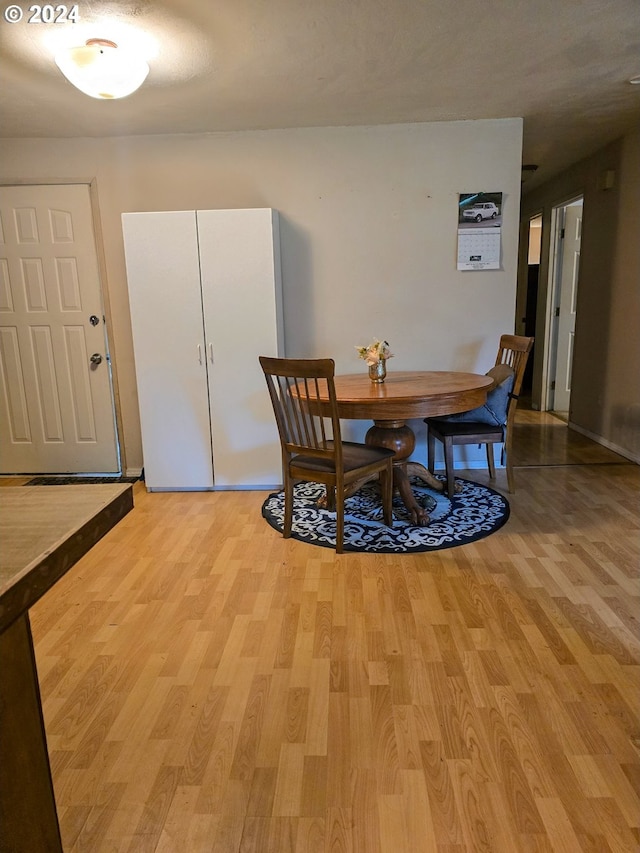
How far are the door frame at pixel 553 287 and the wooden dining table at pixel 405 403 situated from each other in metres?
2.64

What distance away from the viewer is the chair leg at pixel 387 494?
9.09 ft

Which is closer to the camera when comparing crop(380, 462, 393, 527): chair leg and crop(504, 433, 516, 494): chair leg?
crop(380, 462, 393, 527): chair leg

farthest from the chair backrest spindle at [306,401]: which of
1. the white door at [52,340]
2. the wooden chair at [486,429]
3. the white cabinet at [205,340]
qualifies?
the white door at [52,340]

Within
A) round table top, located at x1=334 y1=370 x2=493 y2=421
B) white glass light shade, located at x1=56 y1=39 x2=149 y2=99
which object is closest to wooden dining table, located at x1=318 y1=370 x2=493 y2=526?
round table top, located at x1=334 y1=370 x2=493 y2=421

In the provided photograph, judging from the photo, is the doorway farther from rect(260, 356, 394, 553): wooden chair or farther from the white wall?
rect(260, 356, 394, 553): wooden chair

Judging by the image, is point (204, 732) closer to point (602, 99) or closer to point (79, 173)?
point (79, 173)

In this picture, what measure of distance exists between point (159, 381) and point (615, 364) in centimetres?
341

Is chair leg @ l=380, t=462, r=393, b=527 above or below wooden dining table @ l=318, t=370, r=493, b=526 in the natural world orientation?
below

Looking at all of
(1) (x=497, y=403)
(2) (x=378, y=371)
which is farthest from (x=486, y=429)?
(2) (x=378, y=371)

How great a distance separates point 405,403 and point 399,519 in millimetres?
742

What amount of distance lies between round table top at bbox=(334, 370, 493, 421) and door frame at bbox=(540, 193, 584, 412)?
285 cm

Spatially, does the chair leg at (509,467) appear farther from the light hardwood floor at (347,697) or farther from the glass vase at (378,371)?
the glass vase at (378,371)

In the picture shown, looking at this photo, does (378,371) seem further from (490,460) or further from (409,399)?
(490,460)

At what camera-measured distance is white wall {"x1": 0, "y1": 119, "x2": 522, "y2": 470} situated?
3479mm
